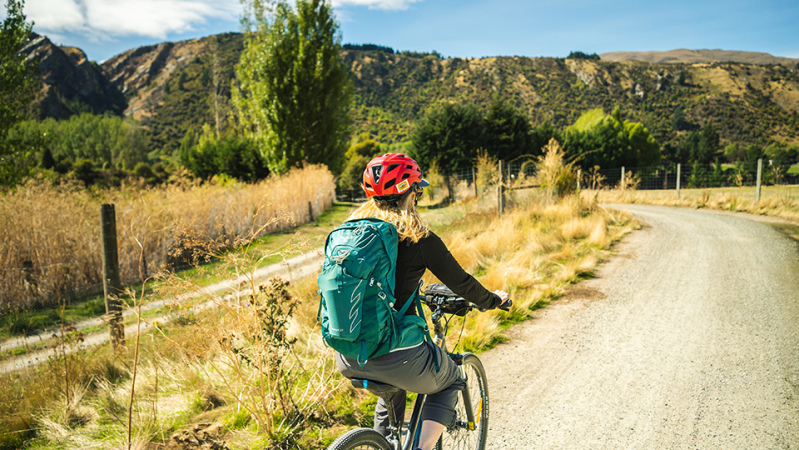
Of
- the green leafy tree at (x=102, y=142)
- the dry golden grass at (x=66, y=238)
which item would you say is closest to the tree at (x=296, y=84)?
the dry golden grass at (x=66, y=238)

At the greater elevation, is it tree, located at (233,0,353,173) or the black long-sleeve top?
tree, located at (233,0,353,173)

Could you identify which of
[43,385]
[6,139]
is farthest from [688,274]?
[6,139]

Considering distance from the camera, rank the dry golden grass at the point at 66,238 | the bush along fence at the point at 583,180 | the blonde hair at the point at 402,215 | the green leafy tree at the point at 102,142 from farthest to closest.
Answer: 1. the green leafy tree at the point at 102,142
2. the bush along fence at the point at 583,180
3. the dry golden grass at the point at 66,238
4. the blonde hair at the point at 402,215

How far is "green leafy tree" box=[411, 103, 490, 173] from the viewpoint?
28.3 m

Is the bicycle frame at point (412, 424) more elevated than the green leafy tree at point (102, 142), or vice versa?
the green leafy tree at point (102, 142)

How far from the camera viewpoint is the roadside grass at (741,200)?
45.8 feet

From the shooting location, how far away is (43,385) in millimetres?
3367

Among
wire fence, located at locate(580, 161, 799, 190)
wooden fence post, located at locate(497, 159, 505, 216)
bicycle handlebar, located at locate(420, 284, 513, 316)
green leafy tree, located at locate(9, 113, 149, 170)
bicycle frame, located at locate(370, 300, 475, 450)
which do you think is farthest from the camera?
green leafy tree, located at locate(9, 113, 149, 170)

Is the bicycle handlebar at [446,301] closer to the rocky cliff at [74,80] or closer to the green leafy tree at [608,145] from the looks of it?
the green leafy tree at [608,145]

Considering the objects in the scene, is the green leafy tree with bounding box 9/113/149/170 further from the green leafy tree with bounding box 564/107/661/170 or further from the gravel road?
the gravel road

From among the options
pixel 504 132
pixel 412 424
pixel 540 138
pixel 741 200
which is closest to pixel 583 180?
pixel 741 200

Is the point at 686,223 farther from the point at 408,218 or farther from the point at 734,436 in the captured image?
the point at 408,218

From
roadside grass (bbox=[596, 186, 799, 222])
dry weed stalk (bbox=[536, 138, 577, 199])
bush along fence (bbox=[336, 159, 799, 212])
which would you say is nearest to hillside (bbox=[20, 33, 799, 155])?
bush along fence (bbox=[336, 159, 799, 212])

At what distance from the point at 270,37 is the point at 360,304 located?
22160mm
